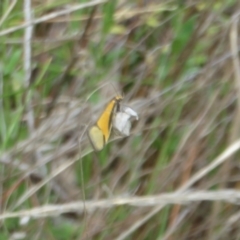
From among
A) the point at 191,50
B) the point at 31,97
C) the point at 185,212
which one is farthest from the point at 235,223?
the point at 31,97

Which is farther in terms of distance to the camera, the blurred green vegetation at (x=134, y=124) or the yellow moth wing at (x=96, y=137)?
the blurred green vegetation at (x=134, y=124)

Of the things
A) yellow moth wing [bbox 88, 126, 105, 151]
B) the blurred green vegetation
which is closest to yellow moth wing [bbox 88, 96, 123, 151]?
yellow moth wing [bbox 88, 126, 105, 151]

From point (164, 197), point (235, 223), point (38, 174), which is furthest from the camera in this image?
point (38, 174)

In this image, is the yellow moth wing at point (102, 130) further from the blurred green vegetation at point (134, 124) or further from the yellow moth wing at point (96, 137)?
the blurred green vegetation at point (134, 124)

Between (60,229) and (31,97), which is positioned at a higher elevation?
(31,97)

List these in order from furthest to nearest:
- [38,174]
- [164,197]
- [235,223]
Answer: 1. [38,174]
2. [235,223]
3. [164,197]

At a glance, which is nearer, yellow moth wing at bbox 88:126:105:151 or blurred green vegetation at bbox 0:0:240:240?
yellow moth wing at bbox 88:126:105:151

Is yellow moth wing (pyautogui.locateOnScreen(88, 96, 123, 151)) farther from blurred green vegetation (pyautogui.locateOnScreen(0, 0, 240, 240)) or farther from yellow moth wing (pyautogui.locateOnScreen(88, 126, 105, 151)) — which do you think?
blurred green vegetation (pyautogui.locateOnScreen(0, 0, 240, 240))

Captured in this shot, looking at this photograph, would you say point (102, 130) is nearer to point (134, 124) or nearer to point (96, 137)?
point (96, 137)

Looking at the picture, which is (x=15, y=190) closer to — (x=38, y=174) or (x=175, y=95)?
(x=38, y=174)

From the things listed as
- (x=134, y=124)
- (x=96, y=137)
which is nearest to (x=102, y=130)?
(x=96, y=137)


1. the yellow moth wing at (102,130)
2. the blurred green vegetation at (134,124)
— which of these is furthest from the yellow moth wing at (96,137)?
the blurred green vegetation at (134,124)
